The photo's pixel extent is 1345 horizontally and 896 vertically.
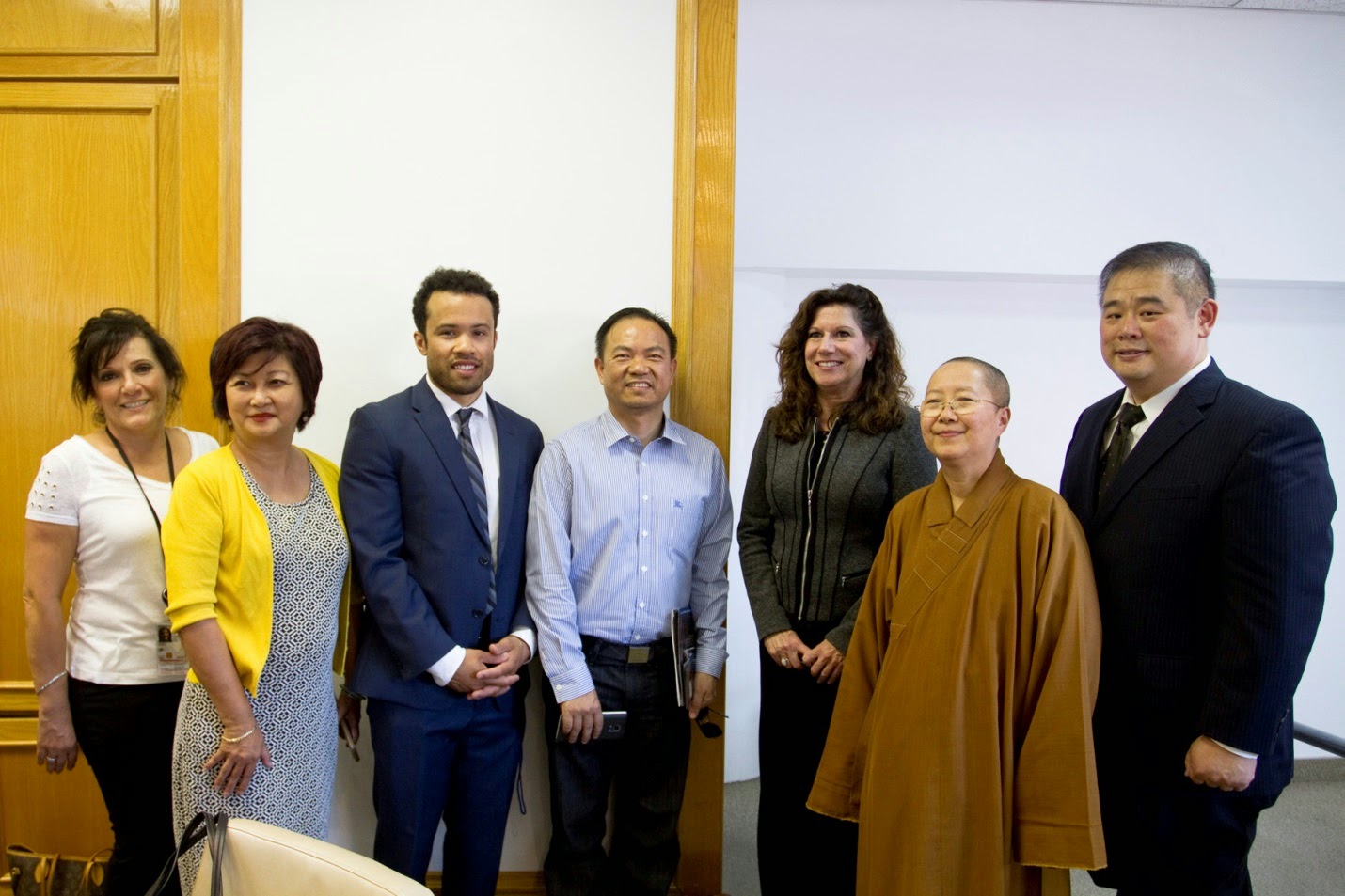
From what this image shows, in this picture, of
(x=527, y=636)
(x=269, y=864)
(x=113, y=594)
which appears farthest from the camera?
(x=527, y=636)

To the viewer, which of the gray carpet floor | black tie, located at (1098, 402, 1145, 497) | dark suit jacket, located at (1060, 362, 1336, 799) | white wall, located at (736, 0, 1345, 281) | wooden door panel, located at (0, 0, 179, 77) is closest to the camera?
dark suit jacket, located at (1060, 362, 1336, 799)

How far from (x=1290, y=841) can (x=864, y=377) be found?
107 inches

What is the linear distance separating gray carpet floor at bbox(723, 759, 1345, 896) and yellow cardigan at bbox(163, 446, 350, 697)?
1.76 meters

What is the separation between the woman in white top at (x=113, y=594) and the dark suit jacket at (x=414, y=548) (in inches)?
16.8

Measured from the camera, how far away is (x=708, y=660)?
2158mm

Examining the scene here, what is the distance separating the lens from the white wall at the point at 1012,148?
3449mm

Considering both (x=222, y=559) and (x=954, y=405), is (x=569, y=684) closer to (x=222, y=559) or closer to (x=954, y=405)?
(x=222, y=559)

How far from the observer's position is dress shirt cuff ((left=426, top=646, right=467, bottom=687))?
192cm

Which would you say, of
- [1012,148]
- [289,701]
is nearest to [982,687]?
[289,701]

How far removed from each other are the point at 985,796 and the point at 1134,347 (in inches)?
35.7

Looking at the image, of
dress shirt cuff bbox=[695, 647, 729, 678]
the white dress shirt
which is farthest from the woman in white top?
the white dress shirt

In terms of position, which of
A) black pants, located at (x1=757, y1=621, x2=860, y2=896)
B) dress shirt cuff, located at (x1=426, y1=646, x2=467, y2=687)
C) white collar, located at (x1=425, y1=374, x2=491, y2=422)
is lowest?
black pants, located at (x1=757, y1=621, x2=860, y2=896)

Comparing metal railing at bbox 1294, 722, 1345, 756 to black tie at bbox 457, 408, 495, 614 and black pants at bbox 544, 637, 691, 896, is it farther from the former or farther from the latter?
black tie at bbox 457, 408, 495, 614

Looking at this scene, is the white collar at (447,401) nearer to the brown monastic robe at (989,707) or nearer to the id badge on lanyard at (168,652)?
the id badge on lanyard at (168,652)
